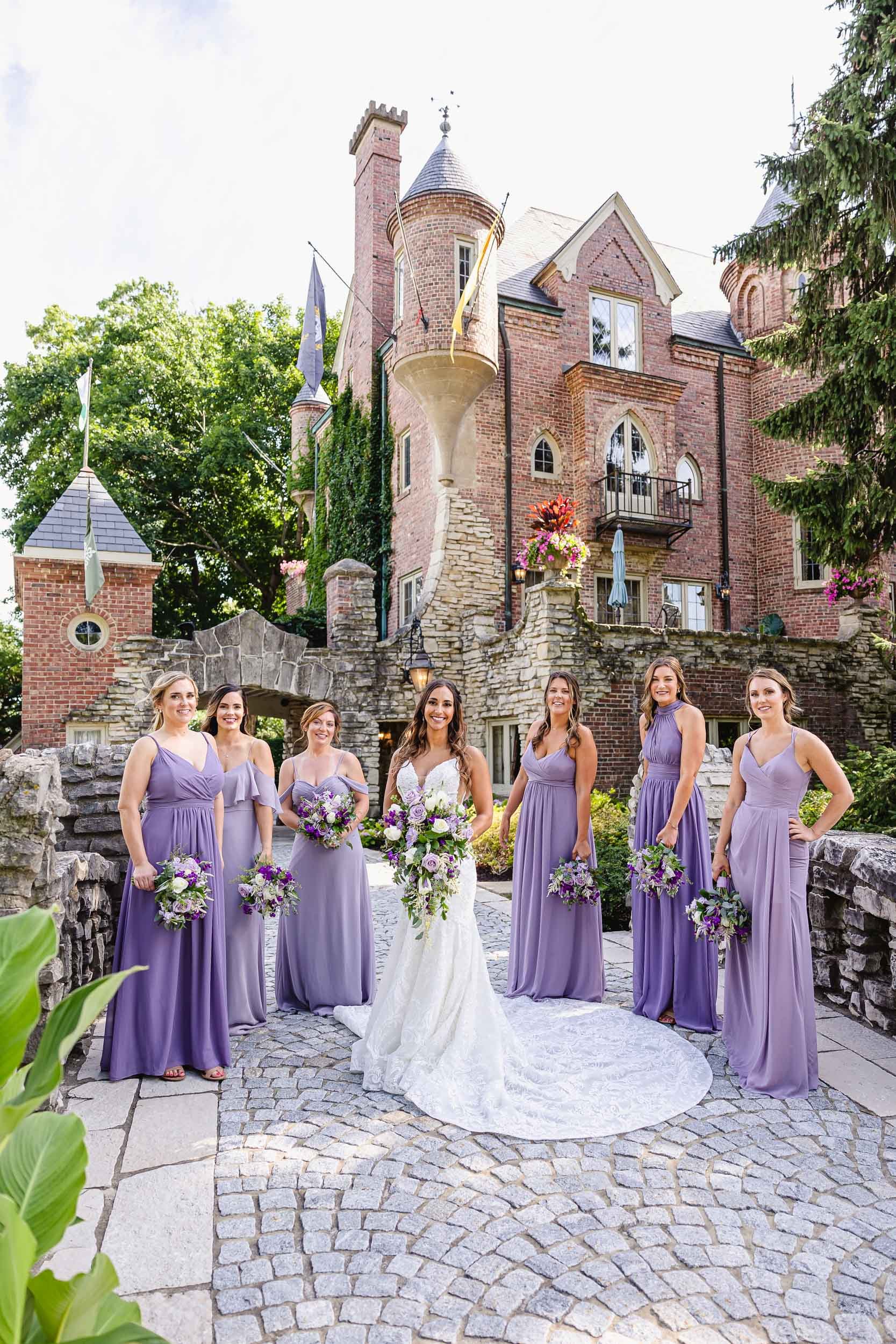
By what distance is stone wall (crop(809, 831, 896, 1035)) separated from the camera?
16.9 feet

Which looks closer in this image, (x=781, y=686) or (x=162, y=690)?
(x=781, y=686)

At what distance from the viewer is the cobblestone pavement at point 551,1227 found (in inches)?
102

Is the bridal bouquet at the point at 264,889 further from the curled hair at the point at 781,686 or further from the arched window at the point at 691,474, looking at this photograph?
the arched window at the point at 691,474

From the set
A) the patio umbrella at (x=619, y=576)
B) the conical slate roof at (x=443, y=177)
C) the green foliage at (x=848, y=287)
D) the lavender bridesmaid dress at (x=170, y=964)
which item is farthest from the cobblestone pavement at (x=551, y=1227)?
the conical slate roof at (x=443, y=177)

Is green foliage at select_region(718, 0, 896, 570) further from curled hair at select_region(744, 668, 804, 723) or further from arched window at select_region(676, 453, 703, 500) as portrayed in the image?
arched window at select_region(676, 453, 703, 500)

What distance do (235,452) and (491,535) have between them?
12.6m

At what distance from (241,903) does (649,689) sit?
3.06 meters

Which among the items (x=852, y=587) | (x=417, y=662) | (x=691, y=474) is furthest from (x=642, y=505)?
(x=417, y=662)

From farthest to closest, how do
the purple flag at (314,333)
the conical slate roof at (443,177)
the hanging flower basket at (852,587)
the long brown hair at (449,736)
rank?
the purple flag at (314,333), the conical slate roof at (443,177), the hanging flower basket at (852,587), the long brown hair at (449,736)

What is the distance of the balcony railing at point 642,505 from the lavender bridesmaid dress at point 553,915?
42.7 ft

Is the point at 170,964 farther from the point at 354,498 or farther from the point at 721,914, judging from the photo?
the point at 354,498

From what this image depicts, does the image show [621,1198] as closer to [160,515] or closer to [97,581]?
[97,581]

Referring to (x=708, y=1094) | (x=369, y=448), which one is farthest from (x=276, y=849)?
(x=708, y=1094)

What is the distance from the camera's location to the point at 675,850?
5.68 metres
